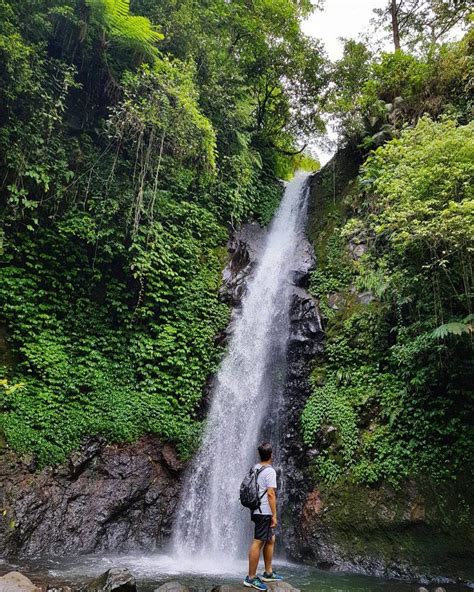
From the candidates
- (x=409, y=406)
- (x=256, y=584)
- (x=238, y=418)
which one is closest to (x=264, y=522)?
(x=256, y=584)

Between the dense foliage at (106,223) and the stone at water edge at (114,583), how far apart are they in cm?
354

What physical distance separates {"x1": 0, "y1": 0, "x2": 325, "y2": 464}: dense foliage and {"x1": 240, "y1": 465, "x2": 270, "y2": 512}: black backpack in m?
4.12

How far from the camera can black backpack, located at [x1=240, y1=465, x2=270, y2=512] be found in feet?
16.9

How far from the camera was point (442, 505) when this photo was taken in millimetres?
6742

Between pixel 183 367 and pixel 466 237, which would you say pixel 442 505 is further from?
pixel 183 367

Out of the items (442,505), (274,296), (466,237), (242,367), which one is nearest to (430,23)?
(274,296)

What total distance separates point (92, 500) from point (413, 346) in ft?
21.9

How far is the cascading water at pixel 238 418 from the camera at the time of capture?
8.17 m

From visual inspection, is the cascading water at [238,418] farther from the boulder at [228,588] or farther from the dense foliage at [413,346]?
the boulder at [228,588]

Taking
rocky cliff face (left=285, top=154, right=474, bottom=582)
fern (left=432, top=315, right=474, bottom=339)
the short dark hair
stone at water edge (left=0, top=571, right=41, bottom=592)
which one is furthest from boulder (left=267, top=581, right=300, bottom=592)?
fern (left=432, top=315, right=474, bottom=339)

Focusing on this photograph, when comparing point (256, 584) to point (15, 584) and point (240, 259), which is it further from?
point (240, 259)

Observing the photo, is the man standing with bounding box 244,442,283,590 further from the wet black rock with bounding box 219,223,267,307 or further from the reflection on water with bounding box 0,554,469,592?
the wet black rock with bounding box 219,223,267,307

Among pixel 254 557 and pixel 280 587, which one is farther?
pixel 254 557

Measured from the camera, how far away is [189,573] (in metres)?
6.54
